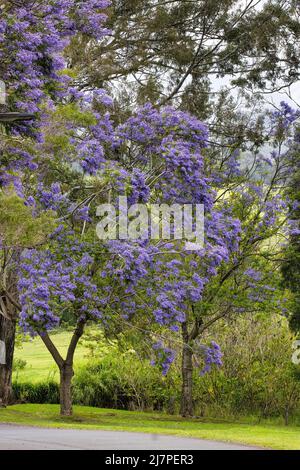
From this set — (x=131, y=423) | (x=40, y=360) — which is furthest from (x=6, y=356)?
(x=40, y=360)

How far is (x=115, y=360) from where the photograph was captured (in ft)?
113

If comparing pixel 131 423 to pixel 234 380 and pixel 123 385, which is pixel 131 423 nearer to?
pixel 234 380

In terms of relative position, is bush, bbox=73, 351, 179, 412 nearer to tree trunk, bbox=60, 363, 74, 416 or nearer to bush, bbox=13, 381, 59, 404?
bush, bbox=13, 381, 59, 404

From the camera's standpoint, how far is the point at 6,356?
97.5ft

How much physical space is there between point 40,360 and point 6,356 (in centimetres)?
2325

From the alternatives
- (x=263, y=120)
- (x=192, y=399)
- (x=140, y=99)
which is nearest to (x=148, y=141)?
(x=140, y=99)

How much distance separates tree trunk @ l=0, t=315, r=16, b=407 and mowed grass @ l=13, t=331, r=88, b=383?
2.11 metres

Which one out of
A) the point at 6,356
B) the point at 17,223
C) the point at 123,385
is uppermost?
the point at 17,223

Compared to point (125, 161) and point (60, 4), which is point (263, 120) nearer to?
point (125, 161)

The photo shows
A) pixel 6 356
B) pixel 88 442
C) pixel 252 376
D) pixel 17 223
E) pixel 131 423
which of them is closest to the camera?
pixel 88 442

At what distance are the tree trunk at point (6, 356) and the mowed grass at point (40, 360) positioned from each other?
82.9 inches

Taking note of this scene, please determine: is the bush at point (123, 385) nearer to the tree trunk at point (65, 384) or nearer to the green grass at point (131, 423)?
the green grass at point (131, 423)

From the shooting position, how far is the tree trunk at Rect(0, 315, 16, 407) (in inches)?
1162

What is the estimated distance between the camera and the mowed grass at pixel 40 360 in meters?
36.4
